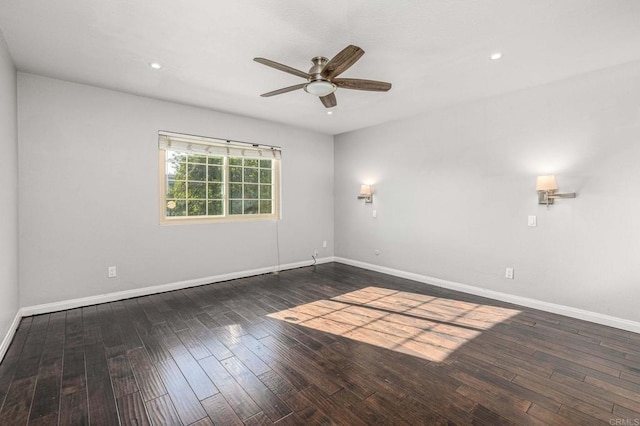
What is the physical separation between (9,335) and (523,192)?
559 centimetres

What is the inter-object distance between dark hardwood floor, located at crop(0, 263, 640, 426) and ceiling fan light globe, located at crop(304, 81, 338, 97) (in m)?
2.35

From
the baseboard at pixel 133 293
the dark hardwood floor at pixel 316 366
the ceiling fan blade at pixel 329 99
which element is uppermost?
the ceiling fan blade at pixel 329 99

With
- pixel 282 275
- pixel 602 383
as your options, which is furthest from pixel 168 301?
pixel 602 383

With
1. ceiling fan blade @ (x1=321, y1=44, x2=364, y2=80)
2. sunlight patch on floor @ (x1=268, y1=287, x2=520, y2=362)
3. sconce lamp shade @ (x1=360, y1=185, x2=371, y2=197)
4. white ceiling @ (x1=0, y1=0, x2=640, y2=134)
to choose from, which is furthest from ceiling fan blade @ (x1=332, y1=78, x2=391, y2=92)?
sconce lamp shade @ (x1=360, y1=185, x2=371, y2=197)

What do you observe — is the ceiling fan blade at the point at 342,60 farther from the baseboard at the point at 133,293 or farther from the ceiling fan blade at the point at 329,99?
the baseboard at the point at 133,293

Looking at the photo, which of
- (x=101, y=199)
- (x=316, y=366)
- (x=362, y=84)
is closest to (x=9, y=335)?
(x=101, y=199)

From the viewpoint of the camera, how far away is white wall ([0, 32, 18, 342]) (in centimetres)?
254

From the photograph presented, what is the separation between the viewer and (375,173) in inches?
214

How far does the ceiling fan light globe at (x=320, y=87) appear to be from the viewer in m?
2.74

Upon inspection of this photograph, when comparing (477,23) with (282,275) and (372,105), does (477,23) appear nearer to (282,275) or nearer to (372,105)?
(372,105)

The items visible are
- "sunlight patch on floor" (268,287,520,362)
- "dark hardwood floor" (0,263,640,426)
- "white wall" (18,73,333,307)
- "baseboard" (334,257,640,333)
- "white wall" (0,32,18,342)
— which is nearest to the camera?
"dark hardwood floor" (0,263,640,426)

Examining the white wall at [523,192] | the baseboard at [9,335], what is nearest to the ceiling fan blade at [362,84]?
the white wall at [523,192]

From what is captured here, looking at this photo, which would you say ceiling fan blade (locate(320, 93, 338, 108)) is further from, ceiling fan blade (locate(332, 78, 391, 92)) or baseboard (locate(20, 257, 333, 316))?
baseboard (locate(20, 257, 333, 316))

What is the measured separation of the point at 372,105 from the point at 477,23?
1998 mm
